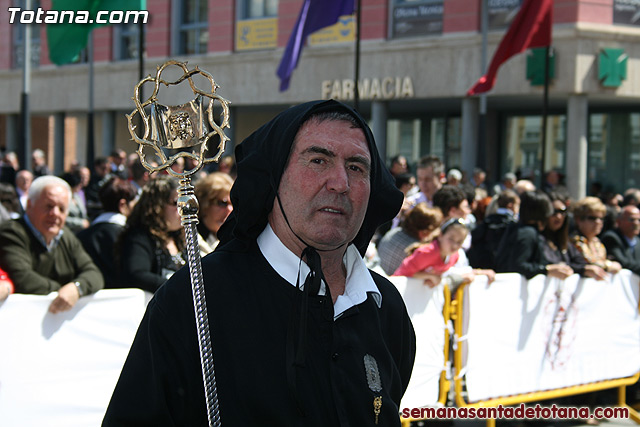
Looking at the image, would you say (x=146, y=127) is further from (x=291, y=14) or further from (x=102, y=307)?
(x=291, y=14)

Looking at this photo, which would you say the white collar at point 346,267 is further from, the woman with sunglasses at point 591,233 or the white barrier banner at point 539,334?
the woman with sunglasses at point 591,233

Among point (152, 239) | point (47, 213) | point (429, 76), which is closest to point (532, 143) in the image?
point (429, 76)

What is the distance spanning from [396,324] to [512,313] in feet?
13.4

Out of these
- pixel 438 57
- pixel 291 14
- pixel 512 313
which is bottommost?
pixel 512 313

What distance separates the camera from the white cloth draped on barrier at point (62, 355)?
4484 mm

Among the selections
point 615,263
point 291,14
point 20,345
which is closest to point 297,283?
point 20,345

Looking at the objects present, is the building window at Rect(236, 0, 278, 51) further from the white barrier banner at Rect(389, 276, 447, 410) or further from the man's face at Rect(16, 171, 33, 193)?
the white barrier banner at Rect(389, 276, 447, 410)

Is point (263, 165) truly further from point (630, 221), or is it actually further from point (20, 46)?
point (20, 46)

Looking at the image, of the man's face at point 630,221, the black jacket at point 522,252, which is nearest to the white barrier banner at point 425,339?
the black jacket at point 522,252

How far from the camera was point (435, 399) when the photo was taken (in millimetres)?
6074

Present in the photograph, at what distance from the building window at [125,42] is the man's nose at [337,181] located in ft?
85.3

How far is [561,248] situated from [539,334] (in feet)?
2.78

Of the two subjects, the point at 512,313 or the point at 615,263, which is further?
the point at 615,263

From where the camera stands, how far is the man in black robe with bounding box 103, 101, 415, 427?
204 centimetres
